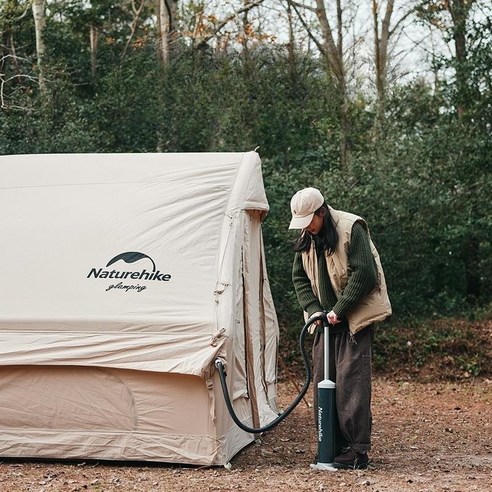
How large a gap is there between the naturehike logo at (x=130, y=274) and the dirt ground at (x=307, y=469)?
122 cm

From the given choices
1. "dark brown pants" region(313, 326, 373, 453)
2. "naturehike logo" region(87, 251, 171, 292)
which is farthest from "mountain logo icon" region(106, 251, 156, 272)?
"dark brown pants" region(313, 326, 373, 453)

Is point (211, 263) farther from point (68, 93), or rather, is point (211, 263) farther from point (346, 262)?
point (68, 93)

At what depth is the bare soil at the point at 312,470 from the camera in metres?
5.96

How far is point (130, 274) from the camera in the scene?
269 inches

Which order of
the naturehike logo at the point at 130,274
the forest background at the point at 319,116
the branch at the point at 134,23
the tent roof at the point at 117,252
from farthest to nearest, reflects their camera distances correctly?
the branch at the point at 134,23 → the forest background at the point at 319,116 → the naturehike logo at the point at 130,274 → the tent roof at the point at 117,252

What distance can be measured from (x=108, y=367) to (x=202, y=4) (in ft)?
47.7

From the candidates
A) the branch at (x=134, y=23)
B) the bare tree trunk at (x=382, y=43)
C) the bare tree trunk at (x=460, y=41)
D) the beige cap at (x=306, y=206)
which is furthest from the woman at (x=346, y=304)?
the branch at (x=134, y=23)

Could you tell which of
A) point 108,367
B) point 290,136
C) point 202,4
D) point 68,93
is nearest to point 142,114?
point 68,93

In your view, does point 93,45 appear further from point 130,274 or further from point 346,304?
point 346,304

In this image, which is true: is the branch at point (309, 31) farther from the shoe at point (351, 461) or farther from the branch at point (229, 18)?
the shoe at point (351, 461)

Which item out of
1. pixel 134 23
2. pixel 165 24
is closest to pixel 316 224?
pixel 165 24

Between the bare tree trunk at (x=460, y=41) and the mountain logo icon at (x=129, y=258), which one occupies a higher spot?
the bare tree trunk at (x=460, y=41)

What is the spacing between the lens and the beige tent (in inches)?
255

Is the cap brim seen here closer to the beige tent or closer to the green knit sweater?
the green knit sweater
